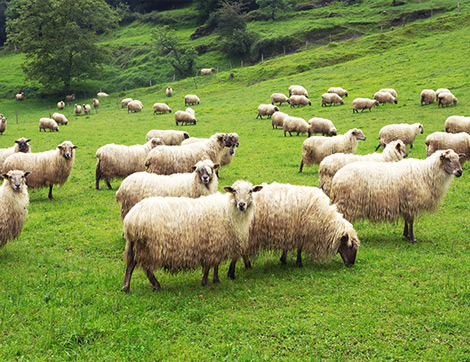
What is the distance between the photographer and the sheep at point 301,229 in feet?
24.8

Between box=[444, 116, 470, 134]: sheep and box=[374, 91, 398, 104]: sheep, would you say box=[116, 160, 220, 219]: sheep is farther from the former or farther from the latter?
box=[374, 91, 398, 104]: sheep

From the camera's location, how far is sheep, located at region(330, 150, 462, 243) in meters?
8.80

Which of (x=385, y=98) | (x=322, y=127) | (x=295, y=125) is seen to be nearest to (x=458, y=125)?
(x=322, y=127)

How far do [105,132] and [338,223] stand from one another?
2356 cm

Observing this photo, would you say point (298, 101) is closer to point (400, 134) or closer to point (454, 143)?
point (400, 134)

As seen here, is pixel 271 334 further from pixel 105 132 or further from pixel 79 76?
pixel 79 76

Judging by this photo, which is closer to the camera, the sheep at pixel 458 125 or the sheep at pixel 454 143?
the sheep at pixel 454 143

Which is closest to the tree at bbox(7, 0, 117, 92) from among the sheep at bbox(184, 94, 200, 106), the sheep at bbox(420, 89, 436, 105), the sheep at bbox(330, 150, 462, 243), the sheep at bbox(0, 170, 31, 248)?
the sheep at bbox(184, 94, 200, 106)

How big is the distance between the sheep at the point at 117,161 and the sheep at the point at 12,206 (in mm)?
5254

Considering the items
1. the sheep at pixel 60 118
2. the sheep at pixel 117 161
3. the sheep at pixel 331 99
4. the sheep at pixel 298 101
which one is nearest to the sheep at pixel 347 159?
the sheep at pixel 117 161

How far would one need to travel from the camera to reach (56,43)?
54188mm

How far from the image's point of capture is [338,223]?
7703 mm

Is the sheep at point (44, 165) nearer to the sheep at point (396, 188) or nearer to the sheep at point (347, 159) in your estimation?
the sheep at point (347, 159)

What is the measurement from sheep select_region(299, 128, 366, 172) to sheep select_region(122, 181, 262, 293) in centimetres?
889
